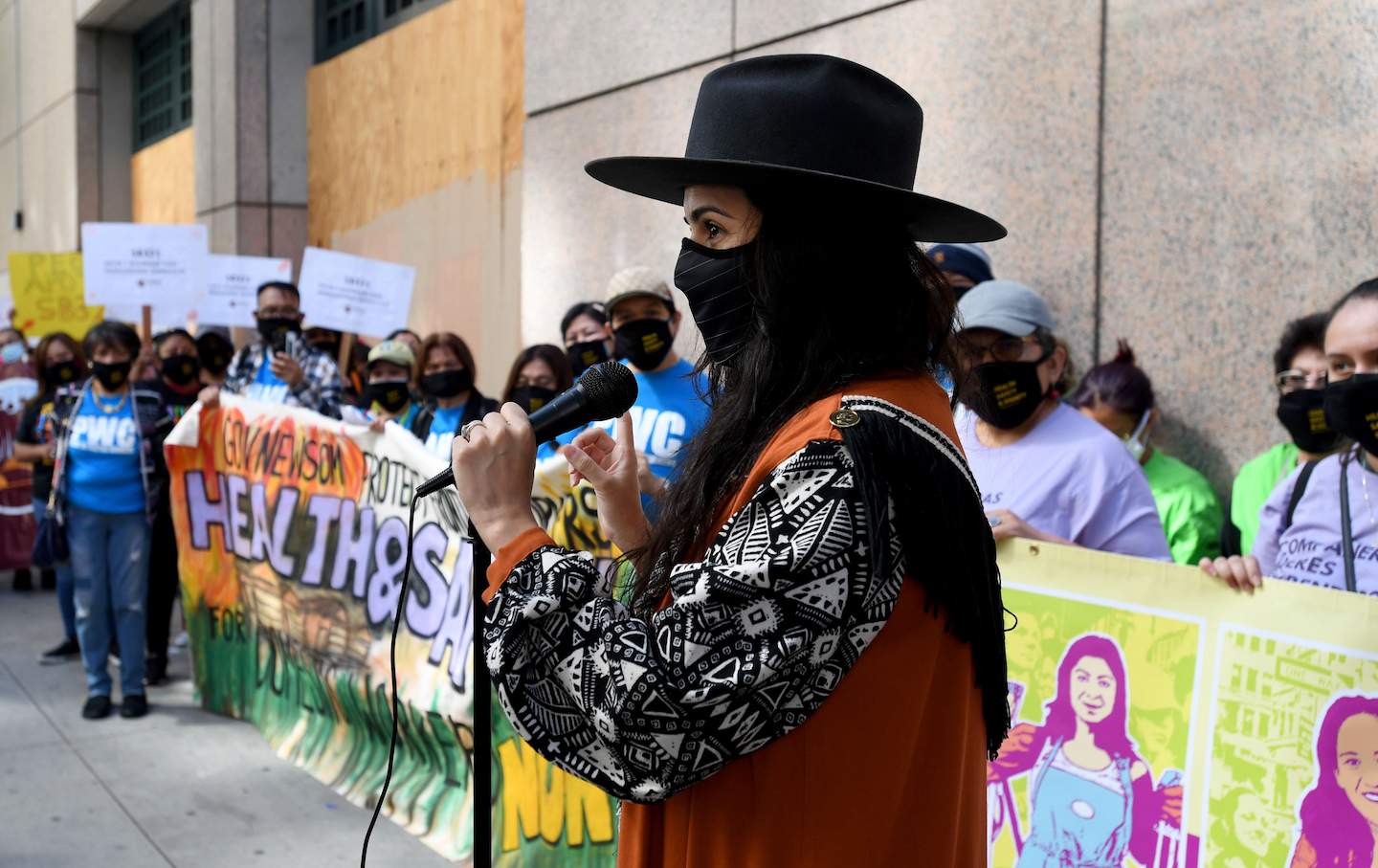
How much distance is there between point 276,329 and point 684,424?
3.63 m

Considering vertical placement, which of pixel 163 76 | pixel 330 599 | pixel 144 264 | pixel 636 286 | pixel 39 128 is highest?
pixel 163 76

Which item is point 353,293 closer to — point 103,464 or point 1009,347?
point 103,464

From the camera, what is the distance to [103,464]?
583cm

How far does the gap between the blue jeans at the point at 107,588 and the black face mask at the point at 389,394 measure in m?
1.36

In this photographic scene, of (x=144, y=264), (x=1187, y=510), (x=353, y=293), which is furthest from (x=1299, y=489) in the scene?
(x=144, y=264)

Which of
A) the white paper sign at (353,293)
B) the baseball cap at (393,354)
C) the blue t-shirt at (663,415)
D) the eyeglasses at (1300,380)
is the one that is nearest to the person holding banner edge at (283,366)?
the white paper sign at (353,293)

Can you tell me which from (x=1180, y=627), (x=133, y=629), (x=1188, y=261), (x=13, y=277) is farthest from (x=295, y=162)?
(x=1180, y=627)

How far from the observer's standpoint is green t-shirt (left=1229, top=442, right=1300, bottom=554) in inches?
147

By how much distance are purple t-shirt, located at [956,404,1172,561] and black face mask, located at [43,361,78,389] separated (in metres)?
6.35

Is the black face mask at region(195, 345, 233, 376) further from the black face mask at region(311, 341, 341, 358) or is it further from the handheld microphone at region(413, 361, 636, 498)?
the handheld microphone at region(413, 361, 636, 498)

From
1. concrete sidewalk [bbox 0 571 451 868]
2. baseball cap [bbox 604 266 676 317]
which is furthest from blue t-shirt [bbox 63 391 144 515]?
baseball cap [bbox 604 266 676 317]

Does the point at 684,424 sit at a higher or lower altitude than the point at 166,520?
higher

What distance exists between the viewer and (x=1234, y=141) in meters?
4.07

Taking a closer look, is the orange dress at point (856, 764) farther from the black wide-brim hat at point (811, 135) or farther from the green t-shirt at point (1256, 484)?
the green t-shirt at point (1256, 484)
